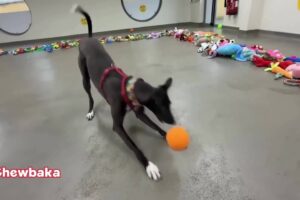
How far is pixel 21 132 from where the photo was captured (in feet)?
5.70

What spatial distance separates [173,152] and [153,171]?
226mm

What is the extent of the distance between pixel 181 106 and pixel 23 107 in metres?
1.47

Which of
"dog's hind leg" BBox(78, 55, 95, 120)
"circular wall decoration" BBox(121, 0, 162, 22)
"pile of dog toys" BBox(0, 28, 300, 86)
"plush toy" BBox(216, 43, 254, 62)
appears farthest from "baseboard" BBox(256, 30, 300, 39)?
"dog's hind leg" BBox(78, 55, 95, 120)

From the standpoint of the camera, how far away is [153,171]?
4.00 feet

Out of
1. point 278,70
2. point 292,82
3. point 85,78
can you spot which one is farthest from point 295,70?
point 85,78

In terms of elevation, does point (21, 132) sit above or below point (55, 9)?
below

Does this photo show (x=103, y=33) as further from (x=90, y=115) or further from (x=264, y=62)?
(x=90, y=115)

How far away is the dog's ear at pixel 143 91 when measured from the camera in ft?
3.38

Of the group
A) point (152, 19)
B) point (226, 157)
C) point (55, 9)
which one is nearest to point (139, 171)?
point (226, 157)

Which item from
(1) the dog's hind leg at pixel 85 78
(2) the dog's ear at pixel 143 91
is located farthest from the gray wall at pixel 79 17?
(2) the dog's ear at pixel 143 91

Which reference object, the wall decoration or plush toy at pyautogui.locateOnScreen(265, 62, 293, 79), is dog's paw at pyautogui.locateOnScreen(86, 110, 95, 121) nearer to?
plush toy at pyautogui.locateOnScreen(265, 62, 293, 79)

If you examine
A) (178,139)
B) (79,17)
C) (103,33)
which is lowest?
(103,33)

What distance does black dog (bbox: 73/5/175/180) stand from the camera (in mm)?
1052

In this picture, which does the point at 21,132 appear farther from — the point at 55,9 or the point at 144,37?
the point at 55,9
